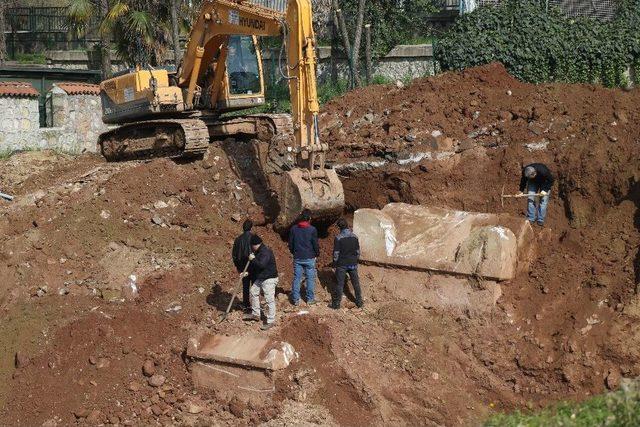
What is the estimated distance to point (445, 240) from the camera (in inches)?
561

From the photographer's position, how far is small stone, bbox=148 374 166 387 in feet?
41.3

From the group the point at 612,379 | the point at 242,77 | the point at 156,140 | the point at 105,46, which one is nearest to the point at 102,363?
the point at 156,140

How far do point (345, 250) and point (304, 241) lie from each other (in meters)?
0.58

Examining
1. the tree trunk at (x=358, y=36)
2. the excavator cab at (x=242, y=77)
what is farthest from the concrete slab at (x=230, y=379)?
the tree trunk at (x=358, y=36)

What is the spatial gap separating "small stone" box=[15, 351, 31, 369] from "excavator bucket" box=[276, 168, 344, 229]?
4.36 metres

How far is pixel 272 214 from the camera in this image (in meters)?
16.7

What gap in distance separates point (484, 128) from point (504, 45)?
6.69 meters

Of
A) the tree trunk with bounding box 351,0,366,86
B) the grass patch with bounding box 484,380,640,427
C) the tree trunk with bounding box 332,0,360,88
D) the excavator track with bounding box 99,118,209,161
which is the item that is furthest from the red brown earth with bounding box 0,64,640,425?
the tree trunk with bounding box 351,0,366,86

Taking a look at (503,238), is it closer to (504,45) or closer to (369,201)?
(369,201)

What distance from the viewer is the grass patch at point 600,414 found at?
7.95 m

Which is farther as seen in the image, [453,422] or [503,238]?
[503,238]

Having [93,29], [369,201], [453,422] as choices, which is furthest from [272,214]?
[93,29]

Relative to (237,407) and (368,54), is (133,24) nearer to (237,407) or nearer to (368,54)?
(368,54)

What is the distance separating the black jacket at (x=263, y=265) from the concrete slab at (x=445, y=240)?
1908 millimetres
